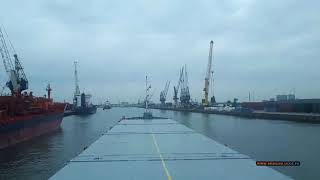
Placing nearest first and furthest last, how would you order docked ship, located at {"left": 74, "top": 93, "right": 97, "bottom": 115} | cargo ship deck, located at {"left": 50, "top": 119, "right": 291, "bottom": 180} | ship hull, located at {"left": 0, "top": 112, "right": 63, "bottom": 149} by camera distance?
cargo ship deck, located at {"left": 50, "top": 119, "right": 291, "bottom": 180}, ship hull, located at {"left": 0, "top": 112, "right": 63, "bottom": 149}, docked ship, located at {"left": 74, "top": 93, "right": 97, "bottom": 115}

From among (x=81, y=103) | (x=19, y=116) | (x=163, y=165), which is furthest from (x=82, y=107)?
(x=163, y=165)

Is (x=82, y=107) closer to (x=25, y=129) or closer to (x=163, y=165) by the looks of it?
Result: (x=25, y=129)

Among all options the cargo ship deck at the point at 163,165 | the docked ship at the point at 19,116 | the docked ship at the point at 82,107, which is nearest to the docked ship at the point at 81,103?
the docked ship at the point at 82,107

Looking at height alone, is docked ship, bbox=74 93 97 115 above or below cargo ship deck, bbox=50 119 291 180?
above

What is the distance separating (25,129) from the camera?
4928 centimetres

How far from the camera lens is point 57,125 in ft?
249

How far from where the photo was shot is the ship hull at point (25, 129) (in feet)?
133

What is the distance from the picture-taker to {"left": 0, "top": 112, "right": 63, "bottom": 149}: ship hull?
4060cm

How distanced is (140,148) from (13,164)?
16013 mm

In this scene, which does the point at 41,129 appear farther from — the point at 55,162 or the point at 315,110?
the point at 315,110

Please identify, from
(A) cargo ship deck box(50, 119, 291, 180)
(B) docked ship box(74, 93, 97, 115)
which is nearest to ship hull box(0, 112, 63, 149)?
(A) cargo ship deck box(50, 119, 291, 180)

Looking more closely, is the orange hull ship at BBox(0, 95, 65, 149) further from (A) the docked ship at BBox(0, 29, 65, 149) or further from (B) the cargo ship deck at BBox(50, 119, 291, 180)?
(B) the cargo ship deck at BBox(50, 119, 291, 180)

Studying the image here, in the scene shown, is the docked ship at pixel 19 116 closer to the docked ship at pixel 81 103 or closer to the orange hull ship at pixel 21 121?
the orange hull ship at pixel 21 121

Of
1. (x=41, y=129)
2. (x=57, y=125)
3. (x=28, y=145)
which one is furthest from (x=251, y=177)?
(x=57, y=125)
